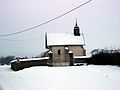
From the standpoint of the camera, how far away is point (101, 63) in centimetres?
3428

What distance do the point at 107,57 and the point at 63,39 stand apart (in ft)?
62.7

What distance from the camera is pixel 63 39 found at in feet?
168

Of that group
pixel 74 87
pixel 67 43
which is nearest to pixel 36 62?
pixel 67 43

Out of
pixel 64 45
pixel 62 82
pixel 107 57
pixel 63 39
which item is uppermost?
pixel 63 39

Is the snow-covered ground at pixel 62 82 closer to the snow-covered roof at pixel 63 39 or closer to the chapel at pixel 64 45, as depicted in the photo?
the chapel at pixel 64 45

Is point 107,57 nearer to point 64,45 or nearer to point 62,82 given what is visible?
point 64,45

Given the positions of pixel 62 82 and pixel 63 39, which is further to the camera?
pixel 63 39

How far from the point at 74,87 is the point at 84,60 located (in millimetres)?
26628

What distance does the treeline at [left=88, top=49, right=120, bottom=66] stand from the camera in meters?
31.4

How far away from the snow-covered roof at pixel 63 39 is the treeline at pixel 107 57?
14182mm

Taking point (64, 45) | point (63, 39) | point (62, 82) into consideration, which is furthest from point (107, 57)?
point (63, 39)

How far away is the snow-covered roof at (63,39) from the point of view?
50.0 m

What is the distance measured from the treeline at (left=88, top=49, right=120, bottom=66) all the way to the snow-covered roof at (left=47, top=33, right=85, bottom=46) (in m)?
14.2

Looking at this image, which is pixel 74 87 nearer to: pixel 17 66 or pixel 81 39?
pixel 17 66
